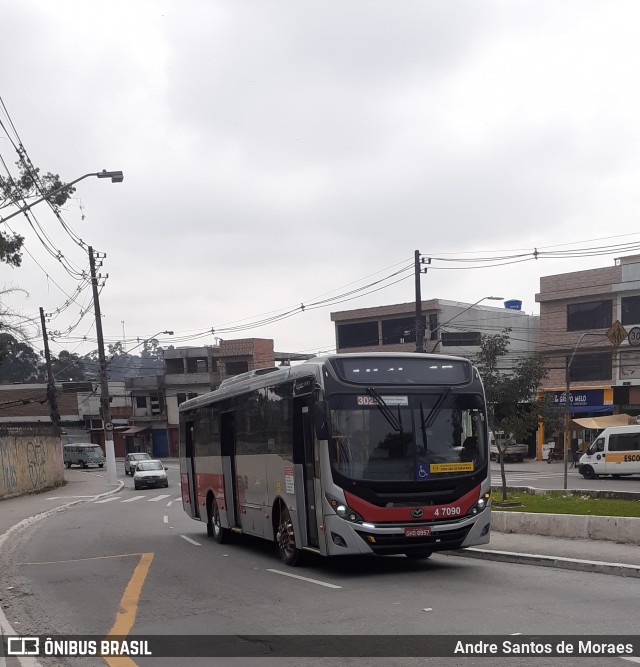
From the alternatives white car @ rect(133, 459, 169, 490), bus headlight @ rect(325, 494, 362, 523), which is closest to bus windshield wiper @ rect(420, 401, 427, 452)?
bus headlight @ rect(325, 494, 362, 523)

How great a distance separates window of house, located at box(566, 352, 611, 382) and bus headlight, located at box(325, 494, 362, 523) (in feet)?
152

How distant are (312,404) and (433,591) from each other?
3.36m

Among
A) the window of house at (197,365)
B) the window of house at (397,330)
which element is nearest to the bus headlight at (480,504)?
the window of house at (397,330)

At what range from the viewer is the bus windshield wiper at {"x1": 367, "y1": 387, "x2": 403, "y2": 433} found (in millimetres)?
12633

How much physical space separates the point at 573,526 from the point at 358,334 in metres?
56.4

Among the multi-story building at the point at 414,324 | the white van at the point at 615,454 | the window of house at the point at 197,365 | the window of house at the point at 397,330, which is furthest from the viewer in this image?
the window of house at the point at 197,365

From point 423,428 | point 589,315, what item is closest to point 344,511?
point 423,428

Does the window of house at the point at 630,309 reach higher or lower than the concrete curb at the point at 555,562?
higher

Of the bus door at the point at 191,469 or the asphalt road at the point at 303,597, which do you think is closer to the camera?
the asphalt road at the point at 303,597

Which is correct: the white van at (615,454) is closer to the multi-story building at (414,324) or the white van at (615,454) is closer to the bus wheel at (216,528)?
the multi-story building at (414,324)

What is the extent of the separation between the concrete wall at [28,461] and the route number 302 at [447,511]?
99.9 feet

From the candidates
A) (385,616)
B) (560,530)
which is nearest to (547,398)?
(560,530)

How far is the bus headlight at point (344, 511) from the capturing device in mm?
12188

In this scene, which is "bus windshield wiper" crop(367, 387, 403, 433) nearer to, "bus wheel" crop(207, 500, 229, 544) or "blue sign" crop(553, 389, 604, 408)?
"bus wheel" crop(207, 500, 229, 544)
